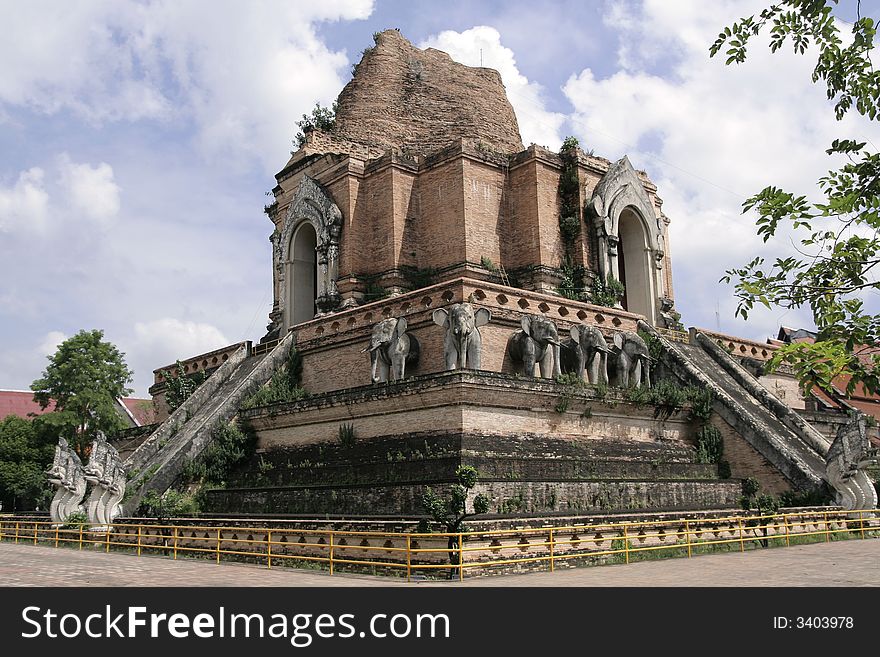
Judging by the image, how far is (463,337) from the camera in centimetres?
1798

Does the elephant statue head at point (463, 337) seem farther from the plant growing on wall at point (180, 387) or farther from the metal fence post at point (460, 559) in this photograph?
the plant growing on wall at point (180, 387)

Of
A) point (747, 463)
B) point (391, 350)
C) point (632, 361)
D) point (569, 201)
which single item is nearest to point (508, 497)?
point (391, 350)

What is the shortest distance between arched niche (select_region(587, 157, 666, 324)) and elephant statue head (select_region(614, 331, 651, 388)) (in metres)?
3.76

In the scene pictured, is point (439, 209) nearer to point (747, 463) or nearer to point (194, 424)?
point (194, 424)

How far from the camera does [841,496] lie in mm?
17516

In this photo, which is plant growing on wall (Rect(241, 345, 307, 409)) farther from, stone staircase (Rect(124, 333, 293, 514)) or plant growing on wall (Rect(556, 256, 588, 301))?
plant growing on wall (Rect(556, 256, 588, 301))

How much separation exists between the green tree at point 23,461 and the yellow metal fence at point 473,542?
1276cm

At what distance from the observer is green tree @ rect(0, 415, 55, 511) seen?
30.2m

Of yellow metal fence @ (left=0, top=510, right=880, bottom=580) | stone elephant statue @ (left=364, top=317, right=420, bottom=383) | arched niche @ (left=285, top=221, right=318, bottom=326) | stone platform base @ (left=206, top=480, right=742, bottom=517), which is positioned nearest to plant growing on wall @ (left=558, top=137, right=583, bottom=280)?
stone elephant statue @ (left=364, top=317, right=420, bottom=383)

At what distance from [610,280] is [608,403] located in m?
6.72

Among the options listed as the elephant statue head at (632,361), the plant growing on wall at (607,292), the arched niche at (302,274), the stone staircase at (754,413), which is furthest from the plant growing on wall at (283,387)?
the stone staircase at (754,413)

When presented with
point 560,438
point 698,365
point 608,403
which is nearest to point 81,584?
point 560,438

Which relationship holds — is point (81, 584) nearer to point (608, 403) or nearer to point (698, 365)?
point (608, 403)

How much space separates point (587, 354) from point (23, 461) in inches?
851
